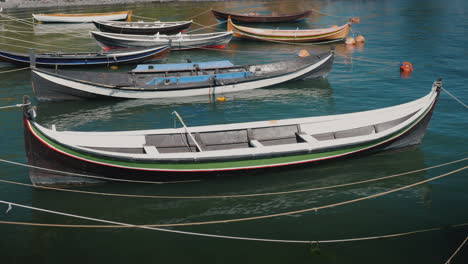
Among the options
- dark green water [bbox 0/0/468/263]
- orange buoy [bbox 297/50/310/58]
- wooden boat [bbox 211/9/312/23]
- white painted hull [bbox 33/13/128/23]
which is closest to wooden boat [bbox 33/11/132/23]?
white painted hull [bbox 33/13/128/23]

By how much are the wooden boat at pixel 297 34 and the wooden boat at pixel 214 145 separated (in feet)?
65.8

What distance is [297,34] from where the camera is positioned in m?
34.4

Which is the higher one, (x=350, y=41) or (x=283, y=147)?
(x=350, y=41)

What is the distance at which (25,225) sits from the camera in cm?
1132

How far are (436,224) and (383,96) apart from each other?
11940 mm

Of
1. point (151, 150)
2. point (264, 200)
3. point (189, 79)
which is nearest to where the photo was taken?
point (264, 200)

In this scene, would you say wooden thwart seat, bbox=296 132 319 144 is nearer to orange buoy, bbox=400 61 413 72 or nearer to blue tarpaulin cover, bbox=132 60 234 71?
blue tarpaulin cover, bbox=132 60 234 71

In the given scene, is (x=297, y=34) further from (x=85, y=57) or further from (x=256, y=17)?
(x=85, y=57)

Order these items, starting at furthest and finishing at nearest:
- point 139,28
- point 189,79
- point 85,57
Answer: point 139,28 < point 85,57 < point 189,79

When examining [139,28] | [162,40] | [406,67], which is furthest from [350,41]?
[139,28]

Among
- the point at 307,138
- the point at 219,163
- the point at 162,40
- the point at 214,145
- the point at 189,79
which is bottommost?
the point at 219,163

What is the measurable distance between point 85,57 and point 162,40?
293 inches

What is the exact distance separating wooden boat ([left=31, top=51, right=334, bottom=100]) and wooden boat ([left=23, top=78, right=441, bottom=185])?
7429 millimetres

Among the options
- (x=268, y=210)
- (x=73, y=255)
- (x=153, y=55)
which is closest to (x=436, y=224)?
(x=268, y=210)
